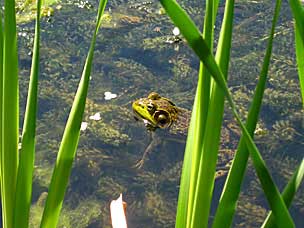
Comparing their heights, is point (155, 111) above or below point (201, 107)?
below

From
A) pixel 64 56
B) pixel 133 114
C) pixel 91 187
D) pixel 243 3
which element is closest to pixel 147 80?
pixel 133 114

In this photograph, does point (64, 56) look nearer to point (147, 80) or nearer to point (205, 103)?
point (147, 80)

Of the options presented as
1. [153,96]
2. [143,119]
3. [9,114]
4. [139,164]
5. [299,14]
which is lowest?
[139,164]

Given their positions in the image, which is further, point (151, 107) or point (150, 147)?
point (151, 107)

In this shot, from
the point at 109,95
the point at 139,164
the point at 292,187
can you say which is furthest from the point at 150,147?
the point at 292,187

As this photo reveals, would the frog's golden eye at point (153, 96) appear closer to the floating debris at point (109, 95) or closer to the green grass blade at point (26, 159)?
the floating debris at point (109, 95)

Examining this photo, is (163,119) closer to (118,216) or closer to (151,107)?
(151,107)

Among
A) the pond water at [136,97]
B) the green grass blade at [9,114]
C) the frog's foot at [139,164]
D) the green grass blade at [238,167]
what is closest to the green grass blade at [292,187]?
the green grass blade at [238,167]
